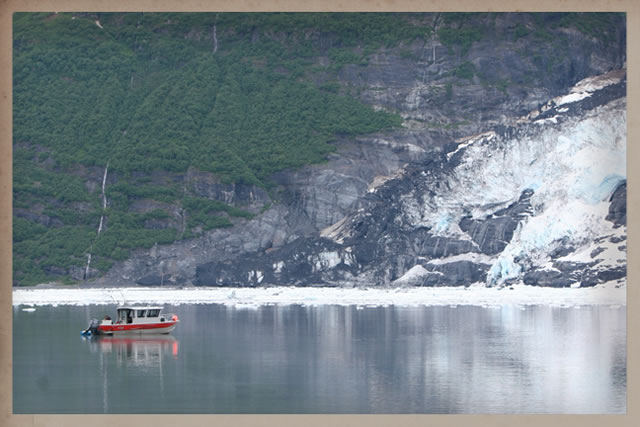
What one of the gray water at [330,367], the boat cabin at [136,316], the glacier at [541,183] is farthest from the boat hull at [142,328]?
the glacier at [541,183]

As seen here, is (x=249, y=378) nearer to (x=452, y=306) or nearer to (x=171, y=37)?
(x=452, y=306)

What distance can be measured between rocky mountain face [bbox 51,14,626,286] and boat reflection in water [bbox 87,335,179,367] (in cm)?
2071

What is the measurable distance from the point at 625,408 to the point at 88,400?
778 cm

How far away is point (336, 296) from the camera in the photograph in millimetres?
38125

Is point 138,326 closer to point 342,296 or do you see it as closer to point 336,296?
point 336,296

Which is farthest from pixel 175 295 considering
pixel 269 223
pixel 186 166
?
pixel 186 166

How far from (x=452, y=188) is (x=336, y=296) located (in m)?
10.1

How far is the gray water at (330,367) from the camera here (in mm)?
13898

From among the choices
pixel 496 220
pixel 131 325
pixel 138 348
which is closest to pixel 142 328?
pixel 131 325

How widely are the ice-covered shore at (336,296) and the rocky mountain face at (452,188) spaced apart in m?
1.45

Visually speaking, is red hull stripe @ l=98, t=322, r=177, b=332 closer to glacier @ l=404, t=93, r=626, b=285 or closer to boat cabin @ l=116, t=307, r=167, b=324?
boat cabin @ l=116, t=307, r=167, b=324

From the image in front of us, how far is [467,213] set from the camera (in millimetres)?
44094

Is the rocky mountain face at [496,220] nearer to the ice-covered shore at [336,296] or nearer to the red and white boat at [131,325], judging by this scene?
the ice-covered shore at [336,296]

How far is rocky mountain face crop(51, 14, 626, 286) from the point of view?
40.0 m
